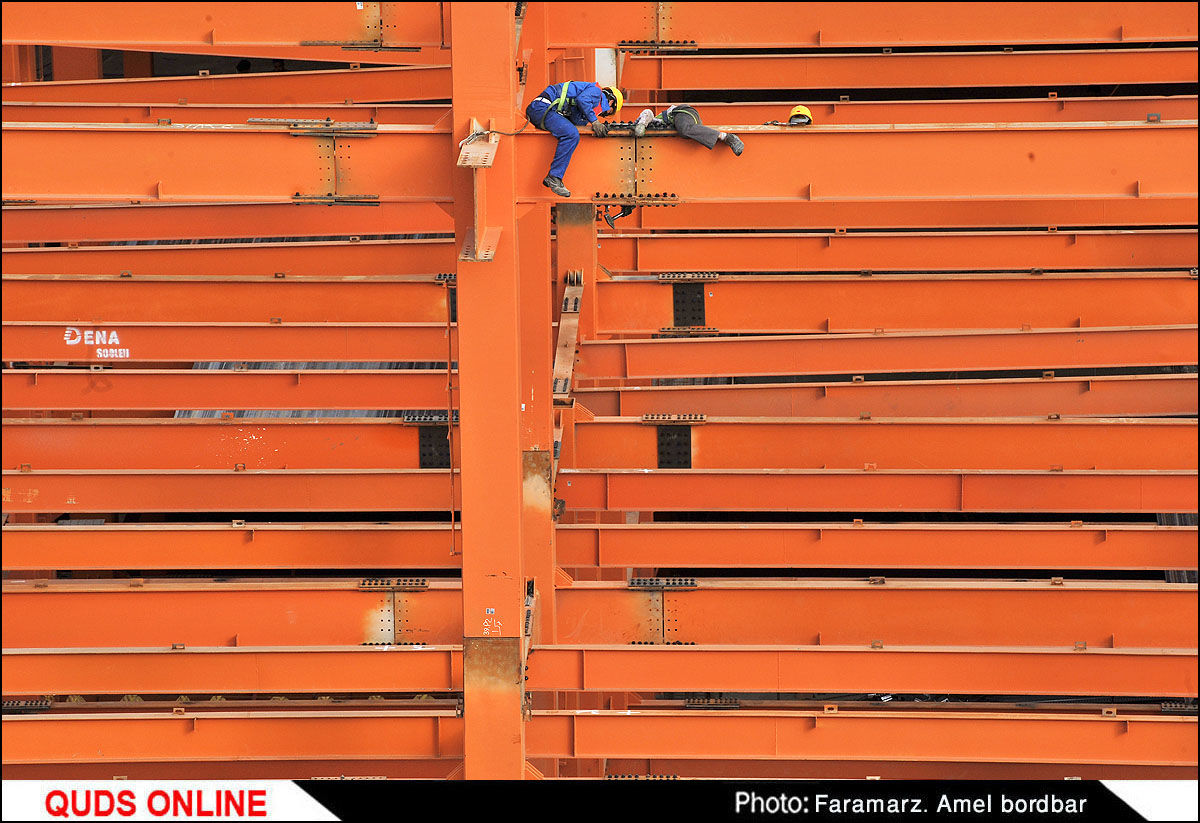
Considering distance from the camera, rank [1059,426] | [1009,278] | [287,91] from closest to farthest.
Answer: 1. [1059,426]
2. [1009,278]
3. [287,91]

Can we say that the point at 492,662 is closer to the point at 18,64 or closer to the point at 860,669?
the point at 860,669

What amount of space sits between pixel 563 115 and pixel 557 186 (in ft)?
1.24

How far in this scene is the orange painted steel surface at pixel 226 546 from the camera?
9.96m

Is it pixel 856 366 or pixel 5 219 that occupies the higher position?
pixel 5 219

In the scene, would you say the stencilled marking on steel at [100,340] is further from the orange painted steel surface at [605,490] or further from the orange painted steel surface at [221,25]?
the orange painted steel surface at [221,25]

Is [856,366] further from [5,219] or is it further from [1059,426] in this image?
[5,219]

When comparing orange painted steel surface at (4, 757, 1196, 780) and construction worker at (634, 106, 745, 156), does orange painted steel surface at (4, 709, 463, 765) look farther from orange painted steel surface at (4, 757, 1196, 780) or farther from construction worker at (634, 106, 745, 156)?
construction worker at (634, 106, 745, 156)

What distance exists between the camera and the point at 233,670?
29.9 feet

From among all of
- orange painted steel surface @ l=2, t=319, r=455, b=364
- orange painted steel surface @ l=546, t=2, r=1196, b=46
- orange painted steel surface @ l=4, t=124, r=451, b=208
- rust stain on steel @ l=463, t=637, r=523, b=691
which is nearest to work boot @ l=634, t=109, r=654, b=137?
orange painted steel surface @ l=4, t=124, r=451, b=208

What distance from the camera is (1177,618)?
9289 mm

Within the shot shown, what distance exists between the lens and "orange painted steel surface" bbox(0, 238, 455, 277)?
37.9 ft

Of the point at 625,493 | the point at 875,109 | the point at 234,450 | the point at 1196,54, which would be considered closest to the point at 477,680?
the point at 625,493

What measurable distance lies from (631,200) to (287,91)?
233 inches

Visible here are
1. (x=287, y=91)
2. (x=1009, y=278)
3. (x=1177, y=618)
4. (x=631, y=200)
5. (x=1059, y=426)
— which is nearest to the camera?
(x=631, y=200)
